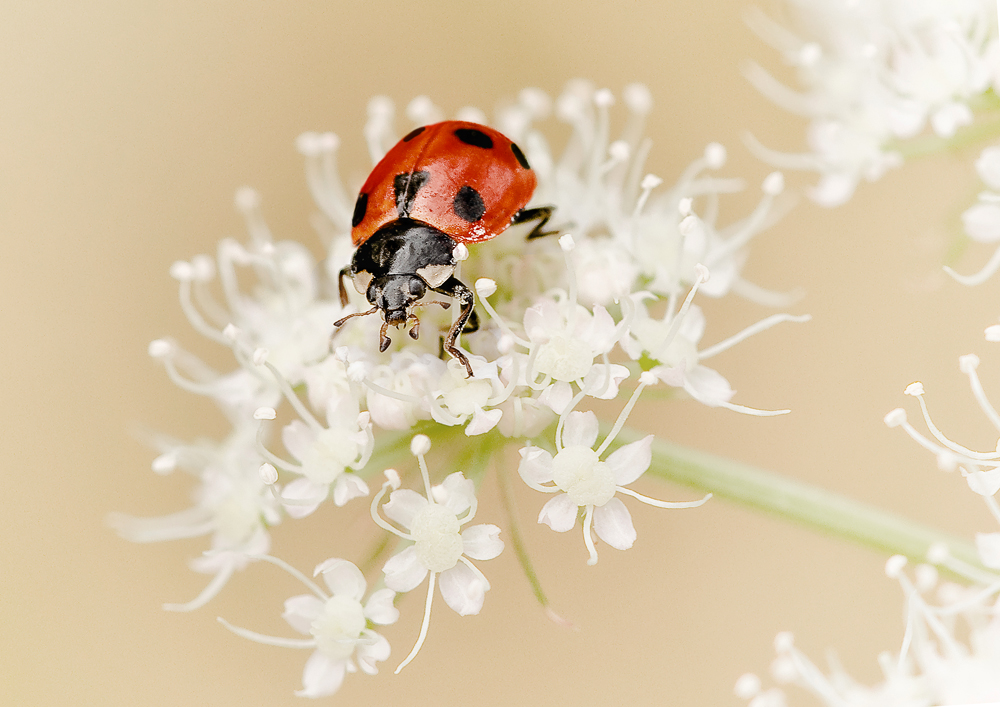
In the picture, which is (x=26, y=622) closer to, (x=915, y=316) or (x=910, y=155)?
(x=910, y=155)

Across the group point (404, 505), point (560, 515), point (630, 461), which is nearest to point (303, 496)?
point (404, 505)

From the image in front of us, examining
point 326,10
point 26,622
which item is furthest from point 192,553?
point 326,10

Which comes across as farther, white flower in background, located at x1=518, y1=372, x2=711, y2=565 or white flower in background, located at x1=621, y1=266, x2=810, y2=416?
white flower in background, located at x1=621, y1=266, x2=810, y2=416

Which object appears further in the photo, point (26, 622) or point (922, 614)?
point (26, 622)

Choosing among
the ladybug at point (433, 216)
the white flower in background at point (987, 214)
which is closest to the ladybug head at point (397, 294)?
the ladybug at point (433, 216)

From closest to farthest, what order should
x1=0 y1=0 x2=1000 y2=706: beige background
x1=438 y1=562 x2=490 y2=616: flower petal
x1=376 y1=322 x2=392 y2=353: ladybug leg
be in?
1. x1=438 y1=562 x2=490 y2=616: flower petal
2. x1=376 y1=322 x2=392 y2=353: ladybug leg
3. x1=0 y1=0 x2=1000 y2=706: beige background

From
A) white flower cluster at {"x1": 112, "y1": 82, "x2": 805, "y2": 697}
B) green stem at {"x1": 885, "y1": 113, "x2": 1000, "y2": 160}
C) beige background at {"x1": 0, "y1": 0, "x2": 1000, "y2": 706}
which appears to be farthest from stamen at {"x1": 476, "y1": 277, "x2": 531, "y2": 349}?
green stem at {"x1": 885, "y1": 113, "x2": 1000, "y2": 160}

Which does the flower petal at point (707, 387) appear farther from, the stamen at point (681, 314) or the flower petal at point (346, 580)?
the flower petal at point (346, 580)

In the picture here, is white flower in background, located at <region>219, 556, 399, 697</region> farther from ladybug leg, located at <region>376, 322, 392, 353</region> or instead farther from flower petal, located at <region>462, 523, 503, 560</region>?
ladybug leg, located at <region>376, 322, 392, 353</region>
